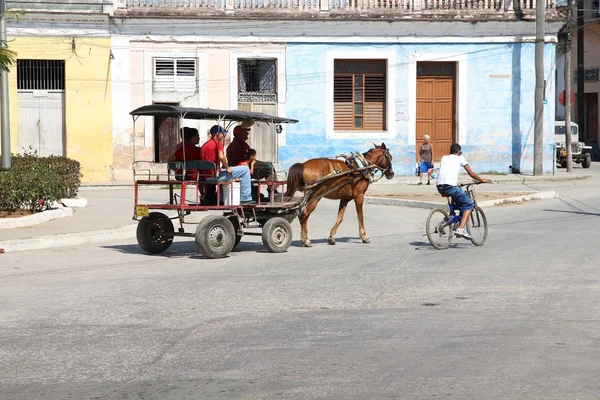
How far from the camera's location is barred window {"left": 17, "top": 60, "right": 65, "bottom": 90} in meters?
34.8

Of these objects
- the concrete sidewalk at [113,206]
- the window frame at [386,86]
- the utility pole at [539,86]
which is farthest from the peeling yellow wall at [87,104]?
the utility pole at [539,86]

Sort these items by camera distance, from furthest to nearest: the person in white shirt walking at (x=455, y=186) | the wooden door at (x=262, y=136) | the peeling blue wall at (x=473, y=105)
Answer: the peeling blue wall at (x=473, y=105) → the wooden door at (x=262, y=136) → the person in white shirt walking at (x=455, y=186)

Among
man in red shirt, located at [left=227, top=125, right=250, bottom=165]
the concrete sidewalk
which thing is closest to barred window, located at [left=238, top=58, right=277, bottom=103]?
the concrete sidewalk

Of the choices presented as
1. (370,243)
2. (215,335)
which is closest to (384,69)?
(370,243)

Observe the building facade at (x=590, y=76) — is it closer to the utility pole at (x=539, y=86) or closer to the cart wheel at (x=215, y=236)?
the utility pole at (x=539, y=86)

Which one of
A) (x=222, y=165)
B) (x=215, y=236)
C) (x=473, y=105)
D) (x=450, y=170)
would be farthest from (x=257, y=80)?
(x=215, y=236)

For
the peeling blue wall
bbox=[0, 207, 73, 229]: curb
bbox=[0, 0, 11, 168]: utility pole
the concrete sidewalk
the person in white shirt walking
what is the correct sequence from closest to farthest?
1. the person in white shirt walking
2. the concrete sidewalk
3. bbox=[0, 207, 73, 229]: curb
4. bbox=[0, 0, 11, 168]: utility pole
5. the peeling blue wall

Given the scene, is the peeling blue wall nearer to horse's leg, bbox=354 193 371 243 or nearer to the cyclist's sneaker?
horse's leg, bbox=354 193 371 243

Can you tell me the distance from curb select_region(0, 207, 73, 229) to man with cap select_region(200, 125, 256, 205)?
4.35 m

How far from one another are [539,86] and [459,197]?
20795mm

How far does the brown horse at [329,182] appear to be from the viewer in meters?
16.2

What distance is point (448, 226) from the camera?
16.0 meters

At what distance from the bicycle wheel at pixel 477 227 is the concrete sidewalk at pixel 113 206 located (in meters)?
5.88

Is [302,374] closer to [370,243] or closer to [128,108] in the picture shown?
[370,243]
